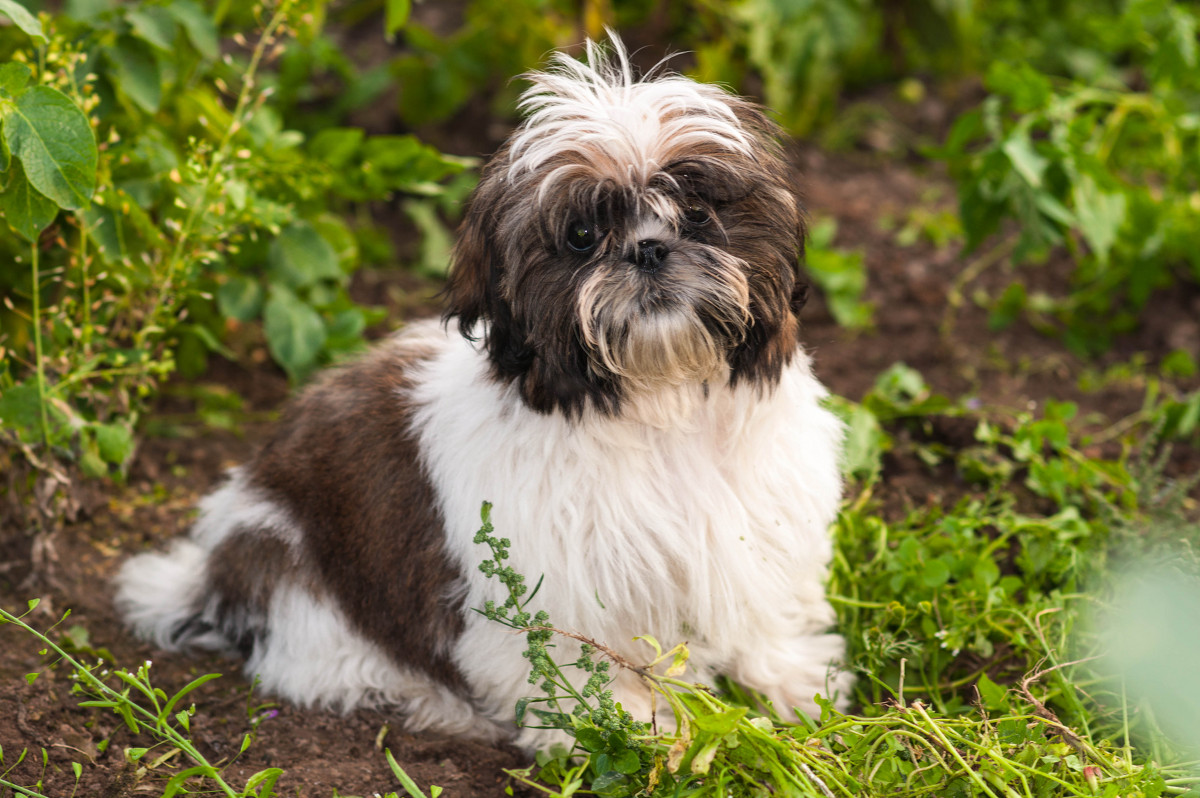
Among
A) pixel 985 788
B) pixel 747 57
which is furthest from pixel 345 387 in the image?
pixel 747 57

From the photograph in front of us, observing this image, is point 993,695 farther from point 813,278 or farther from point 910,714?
point 813,278

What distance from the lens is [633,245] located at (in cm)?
262

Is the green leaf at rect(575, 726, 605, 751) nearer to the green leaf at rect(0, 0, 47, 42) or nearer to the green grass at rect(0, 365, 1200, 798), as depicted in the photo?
the green grass at rect(0, 365, 1200, 798)

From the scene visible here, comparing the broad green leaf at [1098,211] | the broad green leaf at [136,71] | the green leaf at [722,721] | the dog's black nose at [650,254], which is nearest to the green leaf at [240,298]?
the broad green leaf at [136,71]

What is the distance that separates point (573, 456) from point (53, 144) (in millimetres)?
1626

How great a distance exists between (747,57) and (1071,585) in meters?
3.84

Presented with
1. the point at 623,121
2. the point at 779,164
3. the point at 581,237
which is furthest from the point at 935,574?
the point at 623,121

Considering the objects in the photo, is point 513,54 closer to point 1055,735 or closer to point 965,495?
point 965,495

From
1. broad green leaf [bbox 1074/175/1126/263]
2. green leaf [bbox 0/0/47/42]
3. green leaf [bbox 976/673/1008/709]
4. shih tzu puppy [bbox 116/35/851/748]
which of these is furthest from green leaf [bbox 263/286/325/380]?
broad green leaf [bbox 1074/175/1126/263]

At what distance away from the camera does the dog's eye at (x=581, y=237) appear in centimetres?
264

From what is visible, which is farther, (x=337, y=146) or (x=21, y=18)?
(x=337, y=146)

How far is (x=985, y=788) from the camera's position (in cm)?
254

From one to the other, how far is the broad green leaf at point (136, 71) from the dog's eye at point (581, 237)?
6.35 feet

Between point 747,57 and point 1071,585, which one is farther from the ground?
point 747,57
